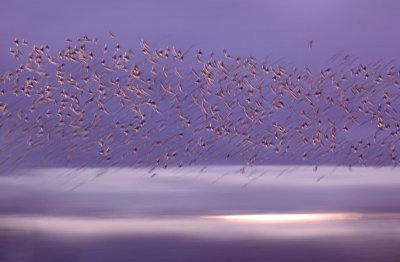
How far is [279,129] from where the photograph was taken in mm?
4625

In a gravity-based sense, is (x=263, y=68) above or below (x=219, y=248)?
above

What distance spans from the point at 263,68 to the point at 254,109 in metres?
0.25

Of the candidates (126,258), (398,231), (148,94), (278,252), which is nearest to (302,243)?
(278,252)

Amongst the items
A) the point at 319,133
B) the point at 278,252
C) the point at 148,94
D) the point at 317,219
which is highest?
the point at 148,94

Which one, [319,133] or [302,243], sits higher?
[319,133]

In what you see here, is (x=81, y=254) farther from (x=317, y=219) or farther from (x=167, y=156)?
(x=317, y=219)

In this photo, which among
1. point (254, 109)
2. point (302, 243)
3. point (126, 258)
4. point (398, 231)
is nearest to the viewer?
point (126, 258)

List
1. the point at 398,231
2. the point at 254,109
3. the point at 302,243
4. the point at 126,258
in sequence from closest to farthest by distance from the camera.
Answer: the point at 126,258 → the point at 302,243 → the point at 398,231 → the point at 254,109

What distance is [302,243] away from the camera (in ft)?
13.3

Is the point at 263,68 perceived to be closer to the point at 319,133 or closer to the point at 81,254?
the point at 319,133

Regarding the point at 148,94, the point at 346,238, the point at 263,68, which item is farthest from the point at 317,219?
the point at 148,94

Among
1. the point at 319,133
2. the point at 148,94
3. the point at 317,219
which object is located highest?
the point at 148,94

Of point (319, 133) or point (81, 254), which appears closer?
point (81, 254)

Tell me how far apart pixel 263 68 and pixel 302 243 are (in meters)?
1.11
